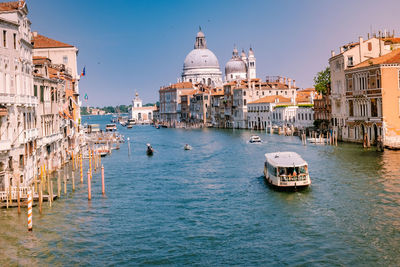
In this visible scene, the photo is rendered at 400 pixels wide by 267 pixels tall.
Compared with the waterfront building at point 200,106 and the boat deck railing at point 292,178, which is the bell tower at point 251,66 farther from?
the boat deck railing at point 292,178

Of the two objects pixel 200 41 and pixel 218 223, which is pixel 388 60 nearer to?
pixel 218 223

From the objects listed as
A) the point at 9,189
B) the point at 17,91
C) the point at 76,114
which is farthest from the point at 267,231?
the point at 76,114

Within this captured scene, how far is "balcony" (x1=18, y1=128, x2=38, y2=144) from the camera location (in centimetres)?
1921

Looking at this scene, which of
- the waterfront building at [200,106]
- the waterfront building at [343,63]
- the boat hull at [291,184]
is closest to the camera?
the boat hull at [291,184]

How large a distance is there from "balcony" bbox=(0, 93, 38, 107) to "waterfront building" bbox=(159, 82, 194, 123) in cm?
9320

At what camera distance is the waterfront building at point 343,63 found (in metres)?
39.9

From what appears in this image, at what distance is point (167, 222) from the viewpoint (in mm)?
16859

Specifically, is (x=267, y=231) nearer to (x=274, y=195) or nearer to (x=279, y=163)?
(x=274, y=195)

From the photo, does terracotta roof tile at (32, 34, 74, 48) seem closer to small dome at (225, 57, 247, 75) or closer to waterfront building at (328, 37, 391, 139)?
waterfront building at (328, 37, 391, 139)

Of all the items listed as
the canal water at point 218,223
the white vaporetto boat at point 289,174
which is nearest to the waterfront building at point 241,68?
the canal water at point 218,223

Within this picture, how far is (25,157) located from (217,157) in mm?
18418

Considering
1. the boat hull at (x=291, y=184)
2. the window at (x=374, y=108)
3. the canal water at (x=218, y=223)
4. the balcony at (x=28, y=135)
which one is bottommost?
the canal water at (x=218, y=223)

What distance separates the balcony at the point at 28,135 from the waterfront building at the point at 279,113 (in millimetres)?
38570

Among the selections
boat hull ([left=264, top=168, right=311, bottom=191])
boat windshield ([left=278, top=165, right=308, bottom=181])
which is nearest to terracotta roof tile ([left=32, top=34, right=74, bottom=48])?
boat windshield ([left=278, top=165, right=308, bottom=181])
